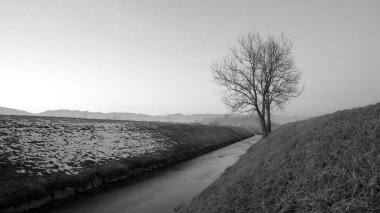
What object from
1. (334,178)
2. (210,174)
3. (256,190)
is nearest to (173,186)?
(210,174)

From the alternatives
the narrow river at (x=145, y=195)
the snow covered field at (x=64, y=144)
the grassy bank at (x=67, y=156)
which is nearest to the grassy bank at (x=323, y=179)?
the narrow river at (x=145, y=195)

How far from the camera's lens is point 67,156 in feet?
72.8

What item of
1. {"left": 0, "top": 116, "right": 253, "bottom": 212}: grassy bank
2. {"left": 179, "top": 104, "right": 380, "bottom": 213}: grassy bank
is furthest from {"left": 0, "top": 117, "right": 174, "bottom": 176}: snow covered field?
{"left": 179, "top": 104, "right": 380, "bottom": 213}: grassy bank

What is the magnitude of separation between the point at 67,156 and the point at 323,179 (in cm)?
2135

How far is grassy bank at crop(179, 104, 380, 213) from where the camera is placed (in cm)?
611

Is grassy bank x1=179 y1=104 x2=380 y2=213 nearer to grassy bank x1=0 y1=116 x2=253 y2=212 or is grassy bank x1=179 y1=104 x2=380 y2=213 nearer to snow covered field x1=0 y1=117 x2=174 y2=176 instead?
grassy bank x1=0 y1=116 x2=253 y2=212

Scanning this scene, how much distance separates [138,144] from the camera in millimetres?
32375

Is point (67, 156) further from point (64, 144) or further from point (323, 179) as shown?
point (323, 179)

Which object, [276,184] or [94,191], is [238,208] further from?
[94,191]

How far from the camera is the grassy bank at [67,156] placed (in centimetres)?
1591

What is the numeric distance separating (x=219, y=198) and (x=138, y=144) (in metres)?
22.9

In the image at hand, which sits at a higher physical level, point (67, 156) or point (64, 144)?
point (64, 144)

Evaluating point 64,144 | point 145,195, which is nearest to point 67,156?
point 64,144

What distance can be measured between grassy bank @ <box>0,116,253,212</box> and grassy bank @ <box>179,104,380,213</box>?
10.8 m
